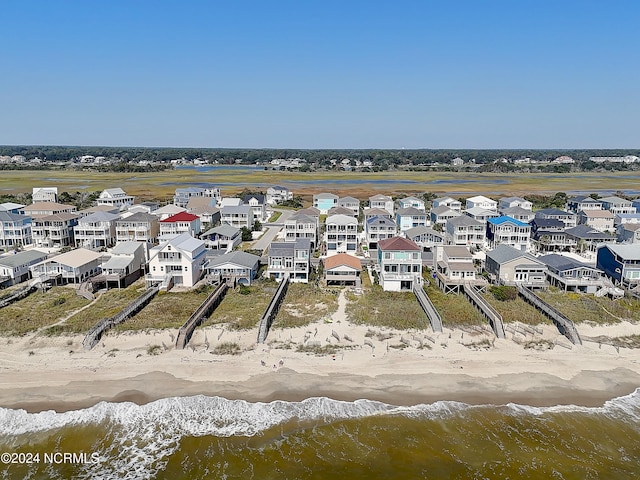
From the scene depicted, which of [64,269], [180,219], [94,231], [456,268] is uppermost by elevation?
[180,219]

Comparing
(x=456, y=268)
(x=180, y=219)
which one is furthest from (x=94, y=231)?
(x=456, y=268)

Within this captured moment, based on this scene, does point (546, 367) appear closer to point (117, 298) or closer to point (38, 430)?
point (38, 430)

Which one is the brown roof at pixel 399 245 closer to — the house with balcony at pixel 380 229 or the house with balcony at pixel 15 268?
the house with balcony at pixel 380 229

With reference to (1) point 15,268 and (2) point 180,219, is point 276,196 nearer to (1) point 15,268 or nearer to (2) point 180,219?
(2) point 180,219

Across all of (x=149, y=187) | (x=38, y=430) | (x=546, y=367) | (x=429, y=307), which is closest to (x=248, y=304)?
(x=429, y=307)

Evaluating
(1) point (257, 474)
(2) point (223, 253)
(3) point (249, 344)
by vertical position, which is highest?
(2) point (223, 253)
